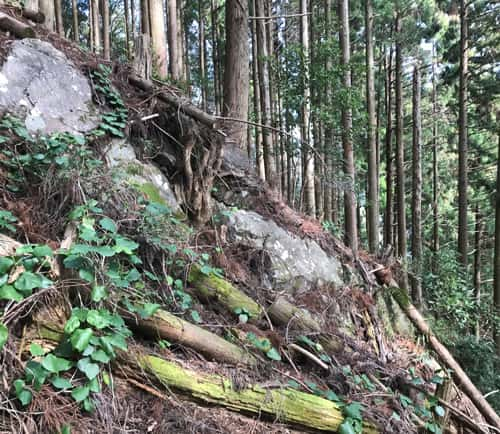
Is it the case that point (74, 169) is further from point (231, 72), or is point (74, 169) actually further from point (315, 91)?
point (315, 91)

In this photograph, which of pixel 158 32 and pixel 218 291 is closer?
pixel 218 291

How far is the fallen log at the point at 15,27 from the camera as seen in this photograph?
3.55 m

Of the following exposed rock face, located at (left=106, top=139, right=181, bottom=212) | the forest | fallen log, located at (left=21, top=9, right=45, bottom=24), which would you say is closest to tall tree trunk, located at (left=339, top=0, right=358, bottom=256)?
the forest

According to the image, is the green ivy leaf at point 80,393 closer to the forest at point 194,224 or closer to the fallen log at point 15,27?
the forest at point 194,224

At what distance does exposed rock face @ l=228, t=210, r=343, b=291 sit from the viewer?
413cm

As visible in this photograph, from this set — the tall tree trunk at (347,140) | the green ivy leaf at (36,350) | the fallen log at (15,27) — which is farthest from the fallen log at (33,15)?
the tall tree trunk at (347,140)

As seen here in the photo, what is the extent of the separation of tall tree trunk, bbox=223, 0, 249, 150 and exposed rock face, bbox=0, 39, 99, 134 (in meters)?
2.13

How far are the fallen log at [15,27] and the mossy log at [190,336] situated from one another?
3.41 m

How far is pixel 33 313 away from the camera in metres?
1.65

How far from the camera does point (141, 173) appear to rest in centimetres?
362

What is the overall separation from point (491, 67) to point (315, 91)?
717 cm

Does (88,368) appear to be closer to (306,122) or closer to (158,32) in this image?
(306,122)

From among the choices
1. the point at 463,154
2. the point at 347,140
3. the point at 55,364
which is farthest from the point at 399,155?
the point at 55,364

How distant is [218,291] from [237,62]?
3803 millimetres
